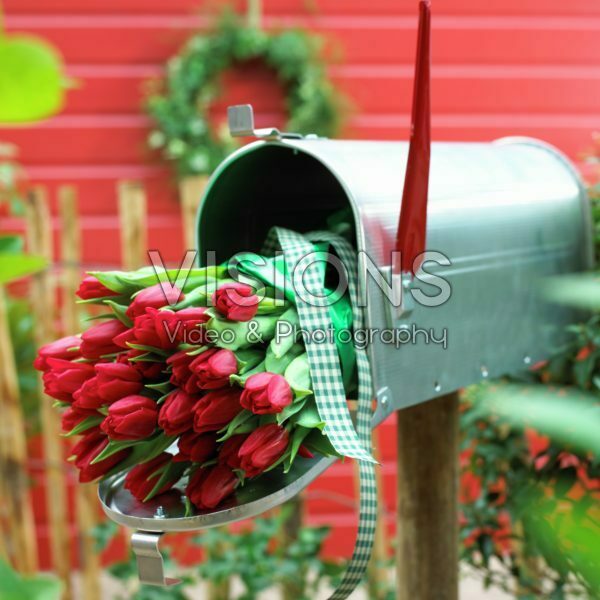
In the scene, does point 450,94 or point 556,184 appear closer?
point 556,184

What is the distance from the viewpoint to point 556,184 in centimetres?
108

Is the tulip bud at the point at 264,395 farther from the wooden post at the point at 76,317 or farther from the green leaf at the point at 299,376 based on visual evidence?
the wooden post at the point at 76,317

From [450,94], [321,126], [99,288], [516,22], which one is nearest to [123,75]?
[321,126]

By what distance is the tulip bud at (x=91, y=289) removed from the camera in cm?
70

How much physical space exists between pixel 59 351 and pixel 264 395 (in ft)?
0.70

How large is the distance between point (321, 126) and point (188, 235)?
44.8 inches

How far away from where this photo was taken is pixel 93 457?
2.22ft

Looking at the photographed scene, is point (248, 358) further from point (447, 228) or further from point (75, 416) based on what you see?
point (447, 228)

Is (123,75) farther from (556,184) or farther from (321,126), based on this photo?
(556,184)

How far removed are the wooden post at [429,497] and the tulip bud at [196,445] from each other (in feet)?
1.67

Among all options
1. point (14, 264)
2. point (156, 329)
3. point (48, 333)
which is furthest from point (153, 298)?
point (48, 333)

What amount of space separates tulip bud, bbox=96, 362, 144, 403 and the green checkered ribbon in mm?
149

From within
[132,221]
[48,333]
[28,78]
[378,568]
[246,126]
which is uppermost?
[28,78]

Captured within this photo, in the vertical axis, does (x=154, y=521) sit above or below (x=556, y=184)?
below
